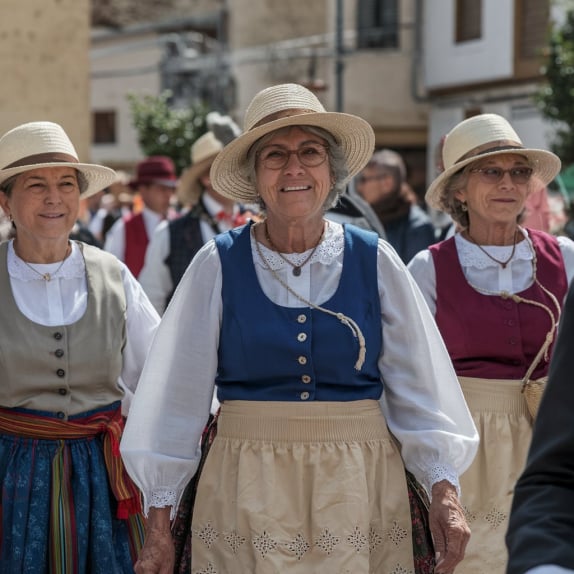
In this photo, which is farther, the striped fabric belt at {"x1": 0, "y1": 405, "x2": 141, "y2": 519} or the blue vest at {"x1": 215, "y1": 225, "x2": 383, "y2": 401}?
the striped fabric belt at {"x1": 0, "y1": 405, "x2": 141, "y2": 519}

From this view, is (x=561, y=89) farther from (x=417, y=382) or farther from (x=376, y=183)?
(x=417, y=382)

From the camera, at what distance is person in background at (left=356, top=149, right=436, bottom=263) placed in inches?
321

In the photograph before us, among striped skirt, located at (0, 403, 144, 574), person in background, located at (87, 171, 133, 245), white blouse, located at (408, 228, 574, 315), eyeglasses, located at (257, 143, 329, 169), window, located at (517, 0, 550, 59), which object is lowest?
person in background, located at (87, 171, 133, 245)

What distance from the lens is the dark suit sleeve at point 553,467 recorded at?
79.2 inches

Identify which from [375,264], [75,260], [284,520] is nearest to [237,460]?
[284,520]

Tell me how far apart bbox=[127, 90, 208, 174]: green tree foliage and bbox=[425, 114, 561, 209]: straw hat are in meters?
14.8

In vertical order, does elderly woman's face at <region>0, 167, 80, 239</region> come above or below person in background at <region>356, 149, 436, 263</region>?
above

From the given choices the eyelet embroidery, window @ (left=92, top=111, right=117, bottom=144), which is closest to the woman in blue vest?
the eyelet embroidery

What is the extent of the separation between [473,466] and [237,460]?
54.4 inches

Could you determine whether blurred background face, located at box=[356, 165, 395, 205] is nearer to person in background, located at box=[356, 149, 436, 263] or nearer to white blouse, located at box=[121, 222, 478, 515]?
person in background, located at box=[356, 149, 436, 263]

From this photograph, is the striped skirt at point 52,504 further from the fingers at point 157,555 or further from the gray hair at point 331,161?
the gray hair at point 331,161

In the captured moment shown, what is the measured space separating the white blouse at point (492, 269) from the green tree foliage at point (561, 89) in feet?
34.6

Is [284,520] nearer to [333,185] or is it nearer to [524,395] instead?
[333,185]

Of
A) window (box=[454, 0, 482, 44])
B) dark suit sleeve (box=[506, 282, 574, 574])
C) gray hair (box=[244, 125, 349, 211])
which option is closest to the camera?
dark suit sleeve (box=[506, 282, 574, 574])
